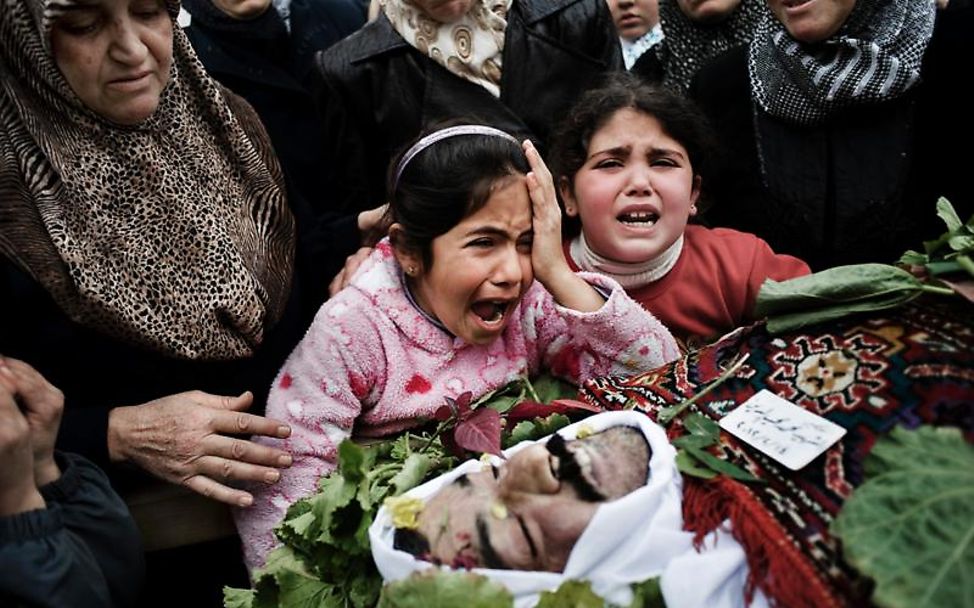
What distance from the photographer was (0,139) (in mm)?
1783

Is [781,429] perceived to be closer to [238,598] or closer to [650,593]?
[650,593]

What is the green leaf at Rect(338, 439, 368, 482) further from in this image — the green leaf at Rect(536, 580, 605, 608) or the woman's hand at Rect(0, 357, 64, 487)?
the woman's hand at Rect(0, 357, 64, 487)

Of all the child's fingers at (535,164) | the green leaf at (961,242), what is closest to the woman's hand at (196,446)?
the child's fingers at (535,164)

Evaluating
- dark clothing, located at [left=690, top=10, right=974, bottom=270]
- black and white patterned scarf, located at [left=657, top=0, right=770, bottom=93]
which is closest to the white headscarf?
dark clothing, located at [left=690, top=10, right=974, bottom=270]

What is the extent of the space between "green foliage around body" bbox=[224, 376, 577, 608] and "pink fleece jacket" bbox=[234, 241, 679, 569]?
0.72ft

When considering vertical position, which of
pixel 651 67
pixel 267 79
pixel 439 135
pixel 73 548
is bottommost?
pixel 73 548

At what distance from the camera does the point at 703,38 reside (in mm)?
3123

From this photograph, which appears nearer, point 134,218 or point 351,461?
point 351,461

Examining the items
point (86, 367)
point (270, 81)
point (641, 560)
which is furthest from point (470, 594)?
point (270, 81)

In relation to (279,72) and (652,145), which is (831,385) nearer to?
(652,145)

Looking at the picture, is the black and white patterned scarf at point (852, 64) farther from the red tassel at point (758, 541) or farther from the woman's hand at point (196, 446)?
the woman's hand at point (196, 446)

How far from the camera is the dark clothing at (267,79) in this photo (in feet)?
9.73

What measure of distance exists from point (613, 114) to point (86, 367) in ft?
4.81

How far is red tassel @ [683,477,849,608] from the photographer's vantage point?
117 centimetres
